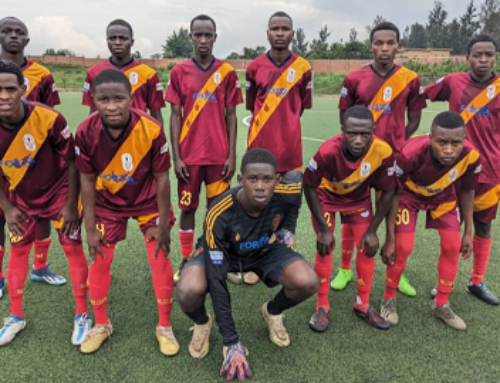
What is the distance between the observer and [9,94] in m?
2.66

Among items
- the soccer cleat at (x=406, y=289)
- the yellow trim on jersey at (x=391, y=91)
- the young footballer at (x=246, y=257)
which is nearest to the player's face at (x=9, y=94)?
the young footballer at (x=246, y=257)

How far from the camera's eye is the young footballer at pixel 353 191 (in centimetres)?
303

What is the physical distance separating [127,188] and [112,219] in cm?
25

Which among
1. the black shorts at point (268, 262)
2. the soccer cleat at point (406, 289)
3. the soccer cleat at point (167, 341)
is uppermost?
the black shorts at point (268, 262)

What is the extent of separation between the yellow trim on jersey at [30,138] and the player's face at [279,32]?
6.37ft

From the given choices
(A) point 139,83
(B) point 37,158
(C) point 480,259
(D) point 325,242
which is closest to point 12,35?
(A) point 139,83

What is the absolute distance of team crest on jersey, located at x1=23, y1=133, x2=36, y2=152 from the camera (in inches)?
112

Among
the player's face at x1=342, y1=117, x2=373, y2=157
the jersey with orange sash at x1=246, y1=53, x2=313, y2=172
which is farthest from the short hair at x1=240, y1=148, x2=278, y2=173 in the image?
the jersey with orange sash at x1=246, y1=53, x2=313, y2=172

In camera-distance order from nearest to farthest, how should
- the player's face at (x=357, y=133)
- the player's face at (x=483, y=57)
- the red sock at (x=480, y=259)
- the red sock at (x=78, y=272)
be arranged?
1. the player's face at (x=357, y=133)
2. the red sock at (x=78, y=272)
3. the player's face at (x=483, y=57)
4. the red sock at (x=480, y=259)

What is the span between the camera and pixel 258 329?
3.19 metres

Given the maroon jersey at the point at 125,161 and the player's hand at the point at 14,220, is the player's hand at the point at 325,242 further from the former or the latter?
the player's hand at the point at 14,220

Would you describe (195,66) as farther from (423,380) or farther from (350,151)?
(423,380)

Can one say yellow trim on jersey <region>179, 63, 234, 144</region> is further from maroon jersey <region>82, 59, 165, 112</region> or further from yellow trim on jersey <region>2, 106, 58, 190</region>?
yellow trim on jersey <region>2, 106, 58, 190</region>

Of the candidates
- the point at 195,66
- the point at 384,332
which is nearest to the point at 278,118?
the point at 195,66
